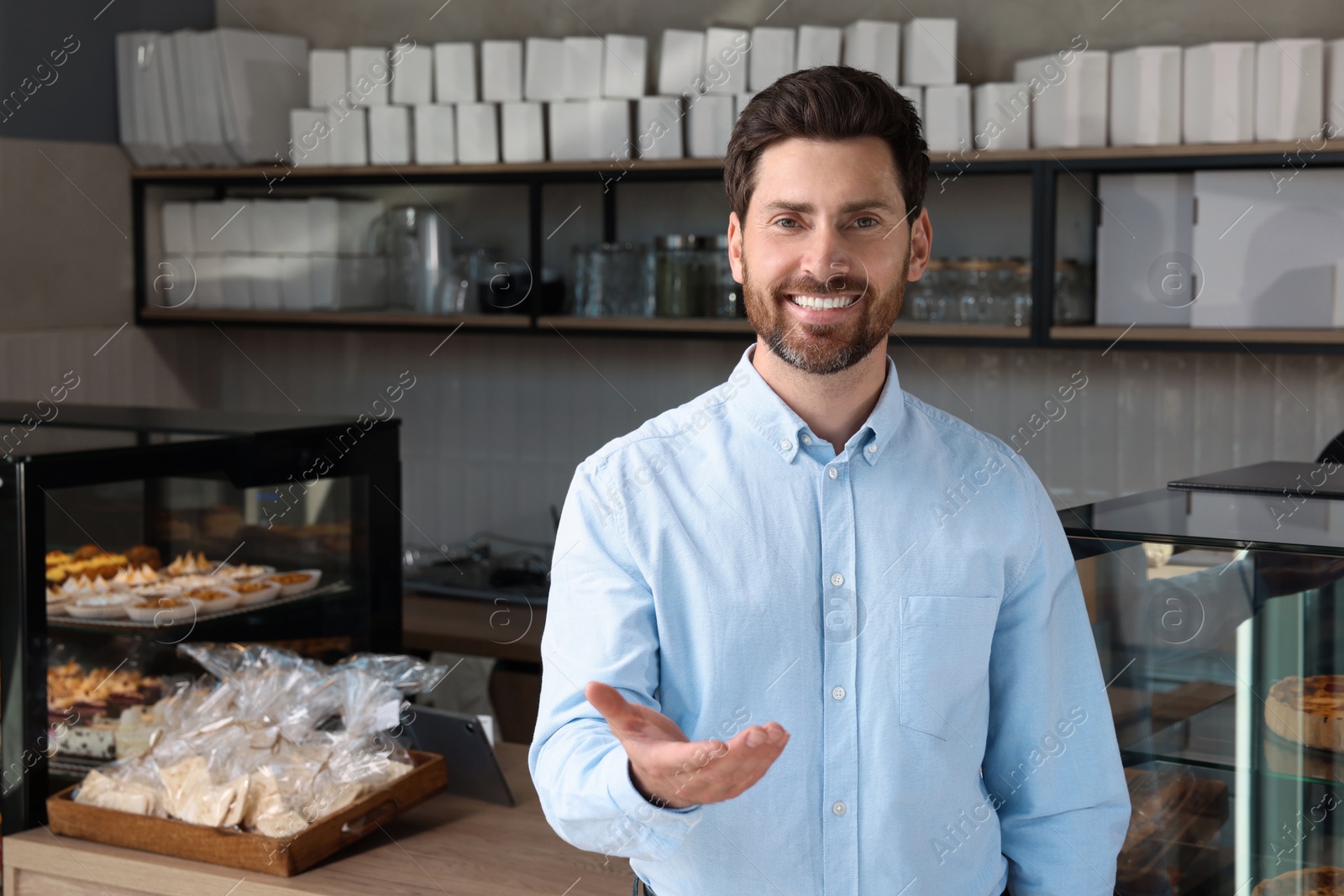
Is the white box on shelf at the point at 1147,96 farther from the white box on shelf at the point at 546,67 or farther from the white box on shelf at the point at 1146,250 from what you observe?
the white box on shelf at the point at 546,67

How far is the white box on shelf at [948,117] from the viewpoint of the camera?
287 centimetres

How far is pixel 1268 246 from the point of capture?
105 inches

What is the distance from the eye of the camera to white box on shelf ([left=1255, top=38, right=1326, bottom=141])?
257 centimetres

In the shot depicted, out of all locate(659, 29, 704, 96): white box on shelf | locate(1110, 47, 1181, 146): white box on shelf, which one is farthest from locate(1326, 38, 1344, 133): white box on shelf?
locate(659, 29, 704, 96): white box on shelf

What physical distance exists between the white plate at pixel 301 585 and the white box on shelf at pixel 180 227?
84.5 inches

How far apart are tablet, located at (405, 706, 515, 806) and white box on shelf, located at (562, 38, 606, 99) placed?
1942 mm

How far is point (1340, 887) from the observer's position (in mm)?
A: 1332

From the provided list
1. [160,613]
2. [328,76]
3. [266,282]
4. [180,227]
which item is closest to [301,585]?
[160,613]

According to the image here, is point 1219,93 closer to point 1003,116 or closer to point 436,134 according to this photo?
point 1003,116

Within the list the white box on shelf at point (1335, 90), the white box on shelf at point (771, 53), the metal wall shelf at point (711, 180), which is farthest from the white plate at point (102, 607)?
the white box on shelf at point (1335, 90)

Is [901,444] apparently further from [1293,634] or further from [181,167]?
[181,167]

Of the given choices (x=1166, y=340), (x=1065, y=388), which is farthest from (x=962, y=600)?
(x=1065, y=388)

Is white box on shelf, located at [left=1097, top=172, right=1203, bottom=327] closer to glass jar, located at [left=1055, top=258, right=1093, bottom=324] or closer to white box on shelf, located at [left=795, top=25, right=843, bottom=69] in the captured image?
glass jar, located at [left=1055, top=258, right=1093, bottom=324]

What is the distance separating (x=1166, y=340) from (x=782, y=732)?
2.19 m
